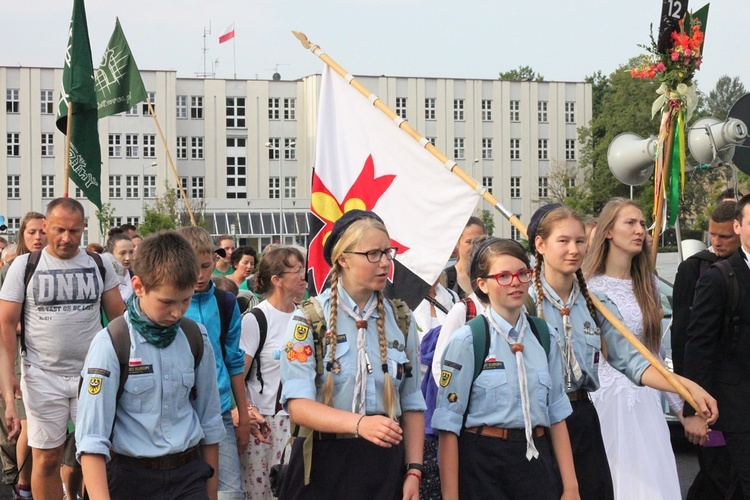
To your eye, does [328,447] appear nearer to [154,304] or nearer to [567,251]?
[154,304]

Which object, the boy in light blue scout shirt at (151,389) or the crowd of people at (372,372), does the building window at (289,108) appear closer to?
the crowd of people at (372,372)

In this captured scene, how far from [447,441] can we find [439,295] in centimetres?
338

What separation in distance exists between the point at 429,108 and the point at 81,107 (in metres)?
80.1

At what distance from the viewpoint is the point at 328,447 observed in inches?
169

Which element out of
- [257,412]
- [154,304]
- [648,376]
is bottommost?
[257,412]

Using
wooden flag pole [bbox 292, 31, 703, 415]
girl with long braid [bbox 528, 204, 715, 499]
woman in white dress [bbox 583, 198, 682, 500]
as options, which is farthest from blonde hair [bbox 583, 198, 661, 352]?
girl with long braid [bbox 528, 204, 715, 499]

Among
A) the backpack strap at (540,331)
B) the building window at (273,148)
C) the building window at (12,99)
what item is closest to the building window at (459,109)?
the building window at (273,148)

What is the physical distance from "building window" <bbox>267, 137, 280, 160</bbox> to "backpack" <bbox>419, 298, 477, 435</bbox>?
3276 inches

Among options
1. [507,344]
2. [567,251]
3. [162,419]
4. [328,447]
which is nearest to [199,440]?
[162,419]

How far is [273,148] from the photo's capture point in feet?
292

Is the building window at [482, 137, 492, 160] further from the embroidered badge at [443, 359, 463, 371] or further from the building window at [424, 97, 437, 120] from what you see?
the embroidered badge at [443, 359, 463, 371]

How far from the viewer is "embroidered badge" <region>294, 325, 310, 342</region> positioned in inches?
168

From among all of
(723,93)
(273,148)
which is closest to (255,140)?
(273,148)

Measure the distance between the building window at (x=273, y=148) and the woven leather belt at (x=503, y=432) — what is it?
85232 millimetres
